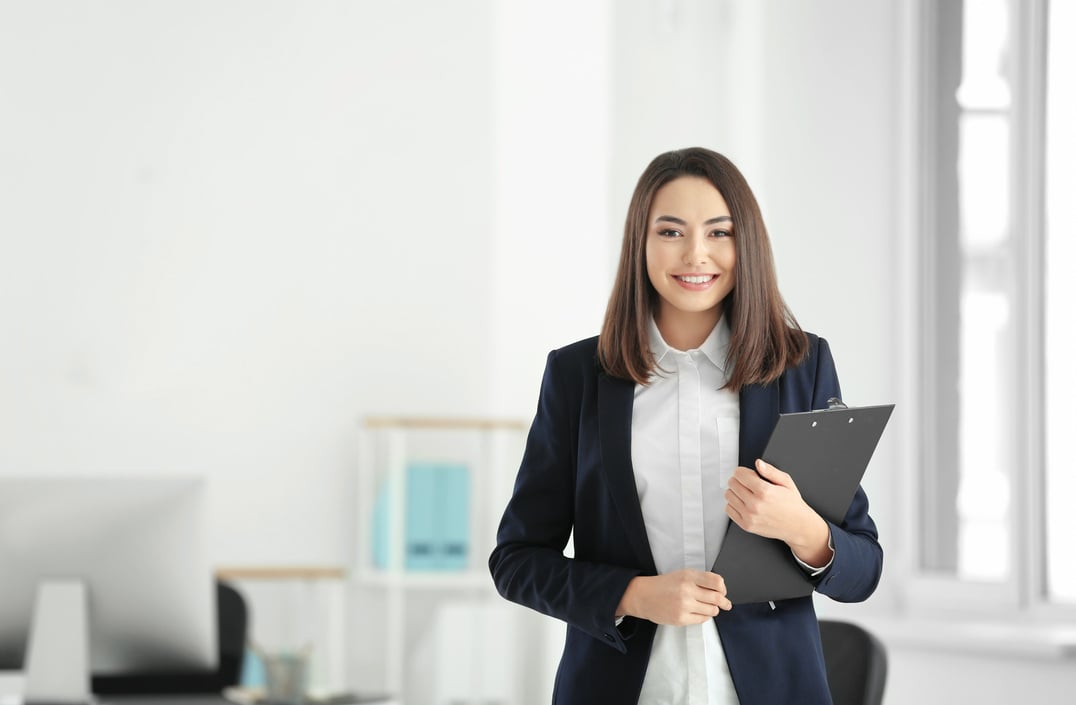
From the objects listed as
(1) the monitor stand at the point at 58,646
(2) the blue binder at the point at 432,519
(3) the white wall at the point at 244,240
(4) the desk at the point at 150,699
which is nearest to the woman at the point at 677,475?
(1) the monitor stand at the point at 58,646

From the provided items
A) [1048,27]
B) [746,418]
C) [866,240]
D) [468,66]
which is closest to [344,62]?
[468,66]

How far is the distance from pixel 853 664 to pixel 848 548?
700 millimetres

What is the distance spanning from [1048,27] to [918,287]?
0.72 m

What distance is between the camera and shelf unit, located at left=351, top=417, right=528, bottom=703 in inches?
141

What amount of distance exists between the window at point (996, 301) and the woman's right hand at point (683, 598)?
190cm

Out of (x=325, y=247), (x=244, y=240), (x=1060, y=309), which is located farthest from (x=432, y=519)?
(x=1060, y=309)

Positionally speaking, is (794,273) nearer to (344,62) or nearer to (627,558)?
(344,62)

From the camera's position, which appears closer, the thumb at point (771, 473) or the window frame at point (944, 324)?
the thumb at point (771, 473)

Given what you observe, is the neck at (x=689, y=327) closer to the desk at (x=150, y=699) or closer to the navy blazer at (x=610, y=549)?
the navy blazer at (x=610, y=549)

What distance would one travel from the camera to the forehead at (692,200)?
134 centimetres

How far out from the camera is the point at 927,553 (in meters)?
3.03

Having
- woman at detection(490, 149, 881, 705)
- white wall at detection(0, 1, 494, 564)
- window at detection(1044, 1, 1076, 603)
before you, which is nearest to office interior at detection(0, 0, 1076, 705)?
white wall at detection(0, 1, 494, 564)

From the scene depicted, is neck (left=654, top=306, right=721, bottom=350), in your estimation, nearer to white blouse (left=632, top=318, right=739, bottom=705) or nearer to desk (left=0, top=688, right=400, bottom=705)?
white blouse (left=632, top=318, right=739, bottom=705)

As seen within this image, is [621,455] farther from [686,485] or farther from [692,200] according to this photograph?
[692,200]
